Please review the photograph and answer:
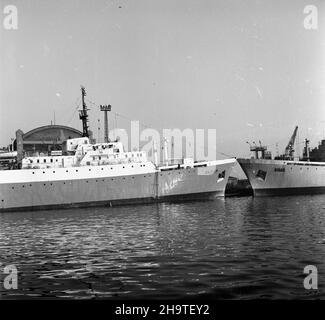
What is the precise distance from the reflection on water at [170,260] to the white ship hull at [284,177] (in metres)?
23.0

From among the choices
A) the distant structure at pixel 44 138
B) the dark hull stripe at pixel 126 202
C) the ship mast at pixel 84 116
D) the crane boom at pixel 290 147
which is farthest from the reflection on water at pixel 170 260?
the crane boom at pixel 290 147

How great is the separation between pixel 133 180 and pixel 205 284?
25.1m

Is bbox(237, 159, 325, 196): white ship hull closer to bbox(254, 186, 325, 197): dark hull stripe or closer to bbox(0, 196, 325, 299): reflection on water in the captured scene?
bbox(254, 186, 325, 197): dark hull stripe

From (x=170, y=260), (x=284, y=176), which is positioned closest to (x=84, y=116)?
(x=284, y=176)

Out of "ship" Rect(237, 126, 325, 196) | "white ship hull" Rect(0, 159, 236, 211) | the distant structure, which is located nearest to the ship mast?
"white ship hull" Rect(0, 159, 236, 211)

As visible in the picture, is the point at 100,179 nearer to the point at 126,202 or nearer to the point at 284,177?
the point at 126,202

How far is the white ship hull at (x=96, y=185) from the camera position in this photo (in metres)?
31.1

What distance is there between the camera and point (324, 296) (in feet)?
22.6

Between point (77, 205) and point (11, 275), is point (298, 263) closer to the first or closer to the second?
point (11, 275)

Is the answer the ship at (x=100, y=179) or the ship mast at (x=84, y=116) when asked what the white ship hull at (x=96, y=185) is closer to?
the ship at (x=100, y=179)

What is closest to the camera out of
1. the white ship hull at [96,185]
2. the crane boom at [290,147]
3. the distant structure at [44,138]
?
the white ship hull at [96,185]

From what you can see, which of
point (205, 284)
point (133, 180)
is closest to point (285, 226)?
point (205, 284)

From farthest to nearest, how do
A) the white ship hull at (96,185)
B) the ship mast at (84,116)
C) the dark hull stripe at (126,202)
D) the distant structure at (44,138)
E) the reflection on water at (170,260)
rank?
the distant structure at (44,138) → the ship mast at (84,116) → the dark hull stripe at (126,202) → the white ship hull at (96,185) → the reflection on water at (170,260)

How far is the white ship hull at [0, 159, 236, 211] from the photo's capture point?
31.1 meters
